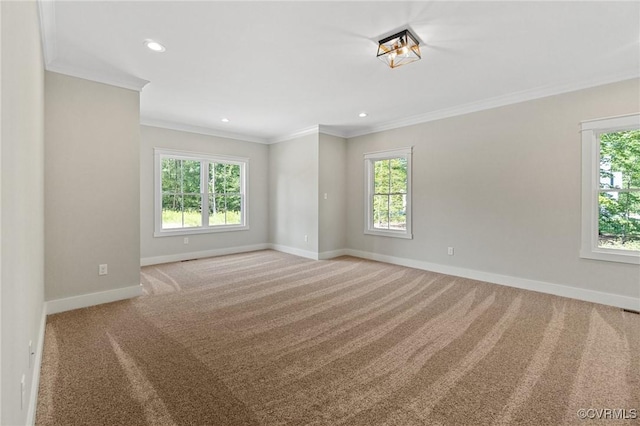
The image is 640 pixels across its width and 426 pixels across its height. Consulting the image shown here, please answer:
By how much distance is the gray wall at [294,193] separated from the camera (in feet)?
19.7

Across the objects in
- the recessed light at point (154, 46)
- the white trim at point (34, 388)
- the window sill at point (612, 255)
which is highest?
the recessed light at point (154, 46)

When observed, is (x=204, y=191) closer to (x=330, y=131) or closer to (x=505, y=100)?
(x=330, y=131)

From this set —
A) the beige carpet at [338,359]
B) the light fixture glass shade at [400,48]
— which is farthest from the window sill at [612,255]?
the light fixture glass shade at [400,48]

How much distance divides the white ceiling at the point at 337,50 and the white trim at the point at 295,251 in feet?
9.37

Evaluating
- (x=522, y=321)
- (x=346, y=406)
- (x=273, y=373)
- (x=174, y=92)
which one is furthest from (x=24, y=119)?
(x=522, y=321)

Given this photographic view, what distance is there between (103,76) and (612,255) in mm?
6141

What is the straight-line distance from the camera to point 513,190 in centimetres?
412

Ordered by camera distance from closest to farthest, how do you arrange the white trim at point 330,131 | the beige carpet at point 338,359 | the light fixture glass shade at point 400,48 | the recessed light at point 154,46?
the beige carpet at point 338,359 < the light fixture glass shade at point 400,48 < the recessed light at point 154,46 < the white trim at point 330,131

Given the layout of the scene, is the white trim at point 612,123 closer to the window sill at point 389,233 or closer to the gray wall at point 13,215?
the window sill at point 389,233

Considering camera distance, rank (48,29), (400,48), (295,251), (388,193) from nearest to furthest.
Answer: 1. (48,29)
2. (400,48)
3. (388,193)
4. (295,251)

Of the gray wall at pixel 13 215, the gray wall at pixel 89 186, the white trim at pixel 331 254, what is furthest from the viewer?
the white trim at pixel 331 254

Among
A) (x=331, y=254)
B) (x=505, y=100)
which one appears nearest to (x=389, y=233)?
(x=331, y=254)

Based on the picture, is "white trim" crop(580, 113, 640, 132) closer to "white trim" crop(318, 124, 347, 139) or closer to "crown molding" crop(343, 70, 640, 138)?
"crown molding" crop(343, 70, 640, 138)

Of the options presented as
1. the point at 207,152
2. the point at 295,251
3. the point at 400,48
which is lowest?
the point at 295,251
